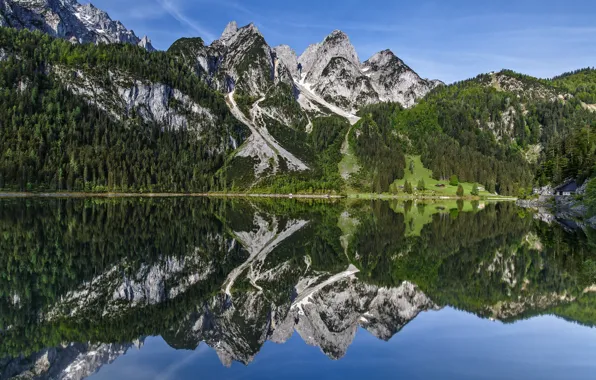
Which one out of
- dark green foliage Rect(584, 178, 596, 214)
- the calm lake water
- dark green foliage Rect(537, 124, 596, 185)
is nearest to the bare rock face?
the calm lake water

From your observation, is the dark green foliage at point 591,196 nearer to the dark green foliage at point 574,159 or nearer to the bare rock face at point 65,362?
the dark green foliage at point 574,159

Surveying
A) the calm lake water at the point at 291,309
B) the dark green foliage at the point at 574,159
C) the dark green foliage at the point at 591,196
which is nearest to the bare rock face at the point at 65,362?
the calm lake water at the point at 291,309

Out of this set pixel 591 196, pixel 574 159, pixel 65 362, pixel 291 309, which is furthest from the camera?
pixel 574 159

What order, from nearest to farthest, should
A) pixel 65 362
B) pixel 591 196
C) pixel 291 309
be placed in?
1. pixel 65 362
2. pixel 291 309
3. pixel 591 196


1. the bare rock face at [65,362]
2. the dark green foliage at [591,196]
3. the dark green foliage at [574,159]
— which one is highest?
the dark green foliage at [574,159]

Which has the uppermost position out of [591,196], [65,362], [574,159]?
[574,159]

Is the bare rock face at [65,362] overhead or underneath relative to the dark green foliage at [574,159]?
underneath

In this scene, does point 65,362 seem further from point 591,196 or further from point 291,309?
point 591,196

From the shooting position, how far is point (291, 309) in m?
25.0

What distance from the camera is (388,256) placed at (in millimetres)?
40812

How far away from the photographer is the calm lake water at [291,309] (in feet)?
54.3

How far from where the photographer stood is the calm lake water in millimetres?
16562

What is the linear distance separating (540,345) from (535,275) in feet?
52.7

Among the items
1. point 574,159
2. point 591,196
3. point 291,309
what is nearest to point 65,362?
point 291,309
